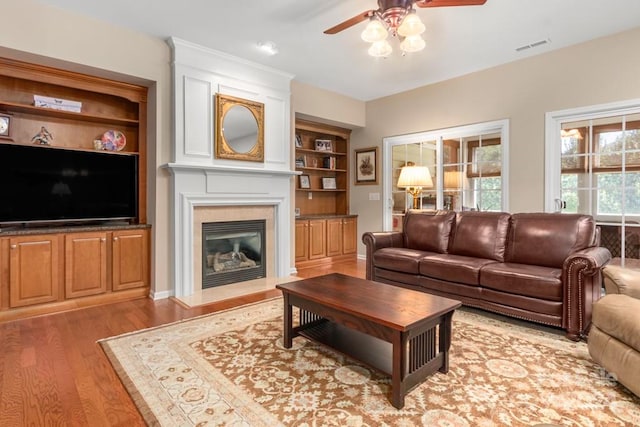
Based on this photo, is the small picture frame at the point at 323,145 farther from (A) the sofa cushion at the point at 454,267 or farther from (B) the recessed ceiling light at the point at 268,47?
(A) the sofa cushion at the point at 454,267

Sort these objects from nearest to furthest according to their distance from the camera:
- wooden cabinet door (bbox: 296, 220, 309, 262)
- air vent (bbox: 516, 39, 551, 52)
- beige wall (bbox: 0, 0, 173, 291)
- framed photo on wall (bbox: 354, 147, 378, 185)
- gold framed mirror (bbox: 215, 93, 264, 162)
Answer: beige wall (bbox: 0, 0, 173, 291)
air vent (bbox: 516, 39, 551, 52)
gold framed mirror (bbox: 215, 93, 264, 162)
wooden cabinet door (bbox: 296, 220, 309, 262)
framed photo on wall (bbox: 354, 147, 378, 185)

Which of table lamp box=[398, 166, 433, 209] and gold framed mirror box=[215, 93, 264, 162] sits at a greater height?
gold framed mirror box=[215, 93, 264, 162]

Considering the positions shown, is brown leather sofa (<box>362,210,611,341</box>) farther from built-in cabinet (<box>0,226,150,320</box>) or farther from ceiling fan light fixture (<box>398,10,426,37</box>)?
built-in cabinet (<box>0,226,150,320</box>)

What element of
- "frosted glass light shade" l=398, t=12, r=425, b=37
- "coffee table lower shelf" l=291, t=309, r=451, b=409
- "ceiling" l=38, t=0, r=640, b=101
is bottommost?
"coffee table lower shelf" l=291, t=309, r=451, b=409

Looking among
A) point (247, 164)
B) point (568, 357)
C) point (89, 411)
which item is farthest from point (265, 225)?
point (568, 357)

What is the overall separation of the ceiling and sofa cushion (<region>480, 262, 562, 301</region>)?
2.33 meters

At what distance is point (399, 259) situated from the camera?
3773 mm

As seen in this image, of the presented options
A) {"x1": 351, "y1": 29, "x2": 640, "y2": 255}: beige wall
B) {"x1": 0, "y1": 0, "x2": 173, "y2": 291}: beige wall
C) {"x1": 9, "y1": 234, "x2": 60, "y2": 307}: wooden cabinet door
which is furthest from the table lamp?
{"x1": 9, "y1": 234, "x2": 60, "y2": 307}: wooden cabinet door

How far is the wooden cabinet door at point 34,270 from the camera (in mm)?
3098

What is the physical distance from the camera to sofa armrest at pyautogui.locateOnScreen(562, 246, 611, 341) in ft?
8.50

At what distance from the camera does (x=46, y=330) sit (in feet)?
9.43

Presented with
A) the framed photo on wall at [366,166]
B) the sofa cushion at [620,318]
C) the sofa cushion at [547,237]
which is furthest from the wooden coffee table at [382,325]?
Result: the framed photo on wall at [366,166]

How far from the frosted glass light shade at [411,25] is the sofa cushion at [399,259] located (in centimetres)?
214

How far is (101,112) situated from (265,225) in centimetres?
231
